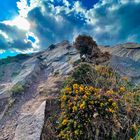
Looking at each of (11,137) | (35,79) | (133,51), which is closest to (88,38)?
(35,79)

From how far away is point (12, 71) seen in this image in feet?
85.8

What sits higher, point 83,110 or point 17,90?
point 17,90

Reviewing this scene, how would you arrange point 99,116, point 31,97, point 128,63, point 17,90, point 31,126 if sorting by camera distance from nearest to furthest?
point 99,116, point 31,126, point 31,97, point 17,90, point 128,63

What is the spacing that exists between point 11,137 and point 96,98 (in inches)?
164

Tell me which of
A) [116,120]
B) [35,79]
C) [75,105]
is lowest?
[116,120]

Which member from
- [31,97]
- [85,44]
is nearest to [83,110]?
[31,97]

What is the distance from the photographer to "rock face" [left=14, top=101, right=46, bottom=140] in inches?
364

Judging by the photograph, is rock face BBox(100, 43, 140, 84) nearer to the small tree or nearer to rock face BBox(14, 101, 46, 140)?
the small tree

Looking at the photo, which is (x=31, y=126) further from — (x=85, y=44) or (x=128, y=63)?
(x=128, y=63)

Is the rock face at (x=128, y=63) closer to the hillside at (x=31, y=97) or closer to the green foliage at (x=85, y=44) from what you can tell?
the hillside at (x=31, y=97)

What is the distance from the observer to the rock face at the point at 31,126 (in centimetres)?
924

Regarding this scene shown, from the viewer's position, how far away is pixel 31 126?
32.4 feet

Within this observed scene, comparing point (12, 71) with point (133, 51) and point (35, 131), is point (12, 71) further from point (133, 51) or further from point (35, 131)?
point (35, 131)

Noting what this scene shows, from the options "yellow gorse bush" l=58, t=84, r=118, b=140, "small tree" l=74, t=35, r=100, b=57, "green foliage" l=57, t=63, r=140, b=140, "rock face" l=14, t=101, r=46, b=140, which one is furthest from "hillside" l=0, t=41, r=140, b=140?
"small tree" l=74, t=35, r=100, b=57
